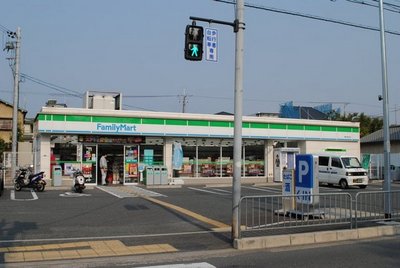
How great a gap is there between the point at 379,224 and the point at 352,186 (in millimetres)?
16429

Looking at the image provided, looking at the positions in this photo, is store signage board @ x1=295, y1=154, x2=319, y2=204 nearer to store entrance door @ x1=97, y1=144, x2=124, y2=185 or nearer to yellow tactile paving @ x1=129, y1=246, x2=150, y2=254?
yellow tactile paving @ x1=129, y1=246, x2=150, y2=254

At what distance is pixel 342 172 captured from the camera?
27969mm

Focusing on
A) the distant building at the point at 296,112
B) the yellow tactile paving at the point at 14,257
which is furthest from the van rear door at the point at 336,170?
the yellow tactile paving at the point at 14,257

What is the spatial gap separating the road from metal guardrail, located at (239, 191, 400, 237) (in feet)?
3.41

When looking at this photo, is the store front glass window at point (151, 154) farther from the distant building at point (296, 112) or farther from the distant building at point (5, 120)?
the distant building at point (5, 120)

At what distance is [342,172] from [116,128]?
45.3 ft

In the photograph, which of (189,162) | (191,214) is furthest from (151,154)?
(191,214)

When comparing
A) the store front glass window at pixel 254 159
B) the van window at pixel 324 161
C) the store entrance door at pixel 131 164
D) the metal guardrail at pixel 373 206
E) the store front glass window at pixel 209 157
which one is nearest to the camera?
the metal guardrail at pixel 373 206

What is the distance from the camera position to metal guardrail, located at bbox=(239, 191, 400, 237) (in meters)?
11.3

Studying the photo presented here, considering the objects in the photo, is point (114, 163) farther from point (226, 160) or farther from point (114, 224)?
point (114, 224)

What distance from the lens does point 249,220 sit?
Result: 12.7 m

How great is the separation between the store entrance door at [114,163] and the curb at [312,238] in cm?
1896

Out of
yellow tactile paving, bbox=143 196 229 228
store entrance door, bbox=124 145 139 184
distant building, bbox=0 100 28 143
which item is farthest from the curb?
distant building, bbox=0 100 28 143

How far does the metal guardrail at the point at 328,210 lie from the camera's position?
37.1ft
